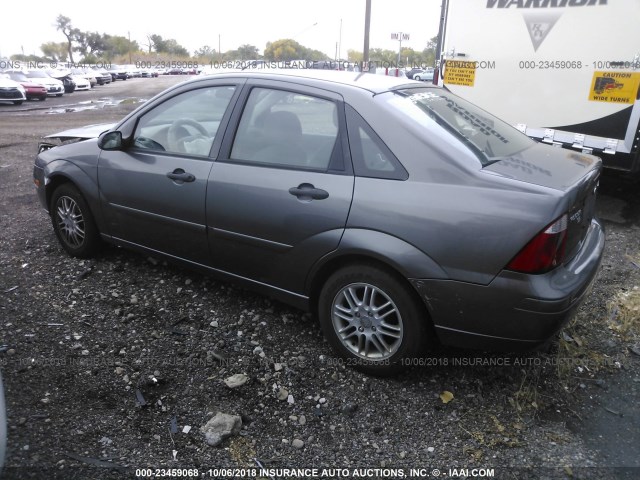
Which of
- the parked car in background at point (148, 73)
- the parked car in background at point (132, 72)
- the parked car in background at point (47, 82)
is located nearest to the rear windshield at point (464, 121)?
the parked car in background at point (47, 82)

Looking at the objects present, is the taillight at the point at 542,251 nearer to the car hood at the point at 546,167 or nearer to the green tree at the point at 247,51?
the car hood at the point at 546,167

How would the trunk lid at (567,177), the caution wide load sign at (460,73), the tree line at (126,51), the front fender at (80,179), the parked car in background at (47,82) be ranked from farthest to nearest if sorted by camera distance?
A: 1. the tree line at (126,51)
2. the parked car in background at (47,82)
3. the caution wide load sign at (460,73)
4. the front fender at (80,179)
5. the trunk lid at (567,177)

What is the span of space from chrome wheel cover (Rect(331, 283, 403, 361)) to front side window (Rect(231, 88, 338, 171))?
0.77 metres

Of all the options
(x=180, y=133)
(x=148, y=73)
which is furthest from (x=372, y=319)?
(x=148, y=73)

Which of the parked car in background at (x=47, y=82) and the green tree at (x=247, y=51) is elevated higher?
the green tree at (x=247, y=51)

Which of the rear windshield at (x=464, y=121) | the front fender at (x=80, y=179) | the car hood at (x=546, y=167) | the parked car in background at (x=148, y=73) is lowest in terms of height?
the parked car in background at (x=148, y=73)

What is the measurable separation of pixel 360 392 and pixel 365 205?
42.3 inches

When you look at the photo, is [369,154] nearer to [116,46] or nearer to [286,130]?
[286,130]

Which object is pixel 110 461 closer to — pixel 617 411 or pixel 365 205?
pixel 365 205

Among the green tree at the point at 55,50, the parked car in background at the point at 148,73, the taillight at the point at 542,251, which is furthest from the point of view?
the green tree at the point at 55,50

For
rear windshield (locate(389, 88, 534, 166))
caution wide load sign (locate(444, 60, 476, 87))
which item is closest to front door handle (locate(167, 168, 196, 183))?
rear windshield (locate(389, 88, 534, 166))

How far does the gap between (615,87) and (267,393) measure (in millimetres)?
5089

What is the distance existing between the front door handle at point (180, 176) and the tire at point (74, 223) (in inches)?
45.2

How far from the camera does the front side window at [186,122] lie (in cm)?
348
